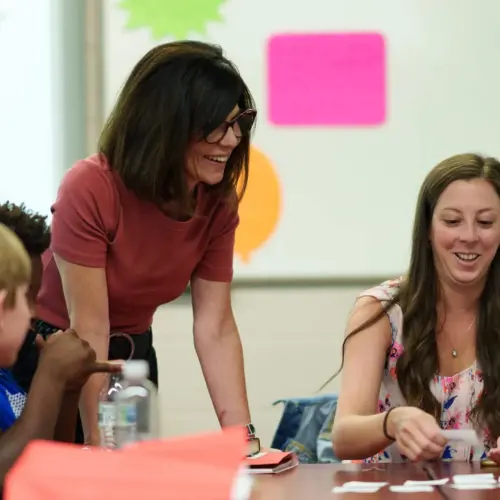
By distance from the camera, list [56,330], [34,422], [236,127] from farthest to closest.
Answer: [56,330]
[236,127]
[34,422]

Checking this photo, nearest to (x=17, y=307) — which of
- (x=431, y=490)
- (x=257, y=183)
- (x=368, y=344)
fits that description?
(x=431, y=490)

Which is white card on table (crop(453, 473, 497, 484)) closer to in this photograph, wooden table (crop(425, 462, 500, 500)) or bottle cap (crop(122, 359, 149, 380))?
wooden table (crop(425, 462, 500, 500))

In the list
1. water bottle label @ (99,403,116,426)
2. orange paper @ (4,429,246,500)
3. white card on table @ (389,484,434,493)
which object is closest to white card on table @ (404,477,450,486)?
white card on table @ (389,484,434,493)

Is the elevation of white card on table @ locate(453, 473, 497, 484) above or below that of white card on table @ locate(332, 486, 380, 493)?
below

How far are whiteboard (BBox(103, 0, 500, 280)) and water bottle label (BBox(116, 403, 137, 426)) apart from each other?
5.19 ft

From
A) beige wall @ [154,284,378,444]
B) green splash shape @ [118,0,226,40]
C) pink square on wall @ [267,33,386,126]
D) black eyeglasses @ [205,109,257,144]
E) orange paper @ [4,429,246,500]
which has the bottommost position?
beige wall @ [154,284,378,444]

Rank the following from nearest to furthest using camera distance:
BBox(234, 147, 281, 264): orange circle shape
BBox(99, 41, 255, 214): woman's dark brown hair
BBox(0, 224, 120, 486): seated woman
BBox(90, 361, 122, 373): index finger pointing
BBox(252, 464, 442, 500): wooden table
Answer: BBox(0, 224, 120, 486): seated woman, BBox(252, 464, 442, 500): wooden table, BBox(90, 361, 122, 373): index finger pointing, BBox(99, 41, 255, 214): woman's dark brown hair, BBox(234, 147, 281, 264): orange circle shape

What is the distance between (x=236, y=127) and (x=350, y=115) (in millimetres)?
1327

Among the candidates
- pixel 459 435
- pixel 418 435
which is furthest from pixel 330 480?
pixel 459 435

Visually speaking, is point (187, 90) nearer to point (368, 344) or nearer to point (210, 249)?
point (210, 249)

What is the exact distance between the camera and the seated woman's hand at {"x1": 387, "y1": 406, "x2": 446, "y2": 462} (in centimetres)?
180

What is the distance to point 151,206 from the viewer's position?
2.06 metres

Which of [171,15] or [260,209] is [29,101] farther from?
[260,209]

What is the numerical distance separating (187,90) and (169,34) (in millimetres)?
1375
